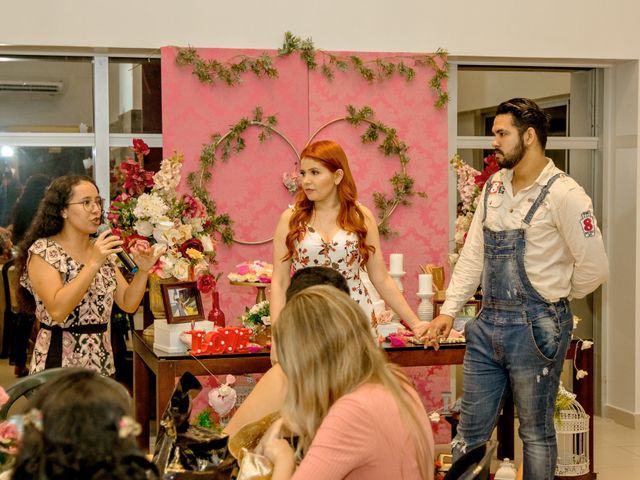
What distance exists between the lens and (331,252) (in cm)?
427

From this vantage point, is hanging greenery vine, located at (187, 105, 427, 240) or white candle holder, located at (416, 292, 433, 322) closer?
white candle holder, located at (416, 292, 433, 322)

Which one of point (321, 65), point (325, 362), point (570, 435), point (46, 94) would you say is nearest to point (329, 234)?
point (570, 435)

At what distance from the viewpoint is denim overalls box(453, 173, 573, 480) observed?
363 centimetres

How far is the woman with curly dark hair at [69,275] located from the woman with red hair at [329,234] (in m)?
0.75

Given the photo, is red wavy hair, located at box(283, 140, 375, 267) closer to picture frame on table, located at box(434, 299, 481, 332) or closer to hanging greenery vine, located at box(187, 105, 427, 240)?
picture frame on table, located at box(434, 299, 481, 332)

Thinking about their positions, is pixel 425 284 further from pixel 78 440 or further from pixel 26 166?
pixel 78 440

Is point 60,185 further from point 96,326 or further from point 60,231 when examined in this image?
point 96,326

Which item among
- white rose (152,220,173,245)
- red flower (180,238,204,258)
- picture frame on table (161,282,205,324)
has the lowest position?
picture frame on table (161,282,205,324)

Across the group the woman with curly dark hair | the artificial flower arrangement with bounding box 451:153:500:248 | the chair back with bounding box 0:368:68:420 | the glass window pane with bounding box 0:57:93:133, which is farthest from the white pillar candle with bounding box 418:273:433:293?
the glass window pane with bounding box 0:57:93:133

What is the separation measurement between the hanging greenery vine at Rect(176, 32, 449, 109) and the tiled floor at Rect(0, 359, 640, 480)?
7.43 ft

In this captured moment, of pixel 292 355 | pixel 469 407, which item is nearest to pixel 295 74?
pixel 469 407

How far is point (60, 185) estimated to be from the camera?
4098mm

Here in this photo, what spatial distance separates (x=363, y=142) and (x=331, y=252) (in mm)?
1953

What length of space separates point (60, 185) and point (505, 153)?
6.19ft
